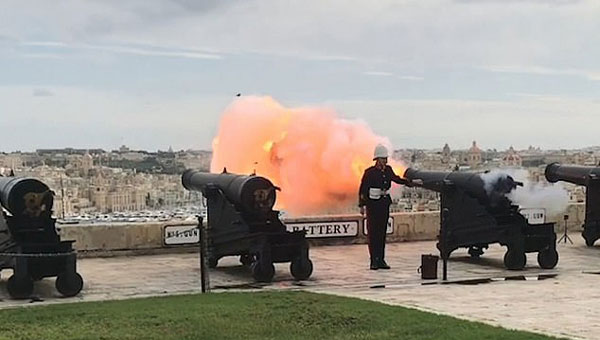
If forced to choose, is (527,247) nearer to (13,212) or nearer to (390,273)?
(390,273)

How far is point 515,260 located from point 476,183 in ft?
5.67

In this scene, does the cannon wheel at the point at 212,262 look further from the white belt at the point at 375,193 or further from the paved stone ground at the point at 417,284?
the white belt at the point at 375,193

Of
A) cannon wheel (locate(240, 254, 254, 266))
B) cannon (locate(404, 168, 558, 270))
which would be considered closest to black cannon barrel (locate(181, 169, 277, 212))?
cannon wheel (locate(240, 254, 254, 266))

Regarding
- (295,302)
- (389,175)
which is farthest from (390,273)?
(295,302)

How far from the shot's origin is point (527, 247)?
15.5m

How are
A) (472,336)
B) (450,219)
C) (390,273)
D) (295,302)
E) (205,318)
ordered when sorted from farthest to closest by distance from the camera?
(450,219) < (390,273) < (295,302) < (205,318) < (472,336)

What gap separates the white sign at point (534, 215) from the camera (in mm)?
17172

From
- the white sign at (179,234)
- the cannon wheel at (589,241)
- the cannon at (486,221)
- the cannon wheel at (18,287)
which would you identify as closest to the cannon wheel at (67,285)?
the cannon wheel at (18,287)

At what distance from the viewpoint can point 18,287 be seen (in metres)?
12.1

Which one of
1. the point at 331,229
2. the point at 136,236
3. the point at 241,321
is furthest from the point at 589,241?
the point at 241,321

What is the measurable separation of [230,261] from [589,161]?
10192mm

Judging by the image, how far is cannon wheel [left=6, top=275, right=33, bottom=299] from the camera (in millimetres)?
12117

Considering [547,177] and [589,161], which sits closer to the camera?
[547,177]

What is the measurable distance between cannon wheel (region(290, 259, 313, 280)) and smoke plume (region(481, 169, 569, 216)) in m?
4.00
